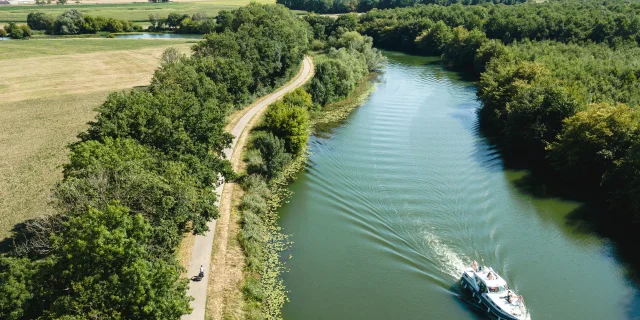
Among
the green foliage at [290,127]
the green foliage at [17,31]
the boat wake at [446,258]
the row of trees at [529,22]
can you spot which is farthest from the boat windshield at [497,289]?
the green foliage at [17,31]

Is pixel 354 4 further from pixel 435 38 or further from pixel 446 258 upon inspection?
pixel 446 258

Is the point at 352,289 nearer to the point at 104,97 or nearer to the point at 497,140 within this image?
the point at 497,140

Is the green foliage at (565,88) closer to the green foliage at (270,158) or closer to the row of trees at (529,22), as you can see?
the row of trees at (529,22)

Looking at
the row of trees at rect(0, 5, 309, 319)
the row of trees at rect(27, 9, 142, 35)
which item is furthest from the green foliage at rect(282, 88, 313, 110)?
the row of trees at rect(27, 9, 142, 35)

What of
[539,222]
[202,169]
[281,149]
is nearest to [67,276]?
[202,169]

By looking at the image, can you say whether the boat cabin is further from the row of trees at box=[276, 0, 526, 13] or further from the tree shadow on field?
the row of trees at box=[276, 0, 526, 13]
